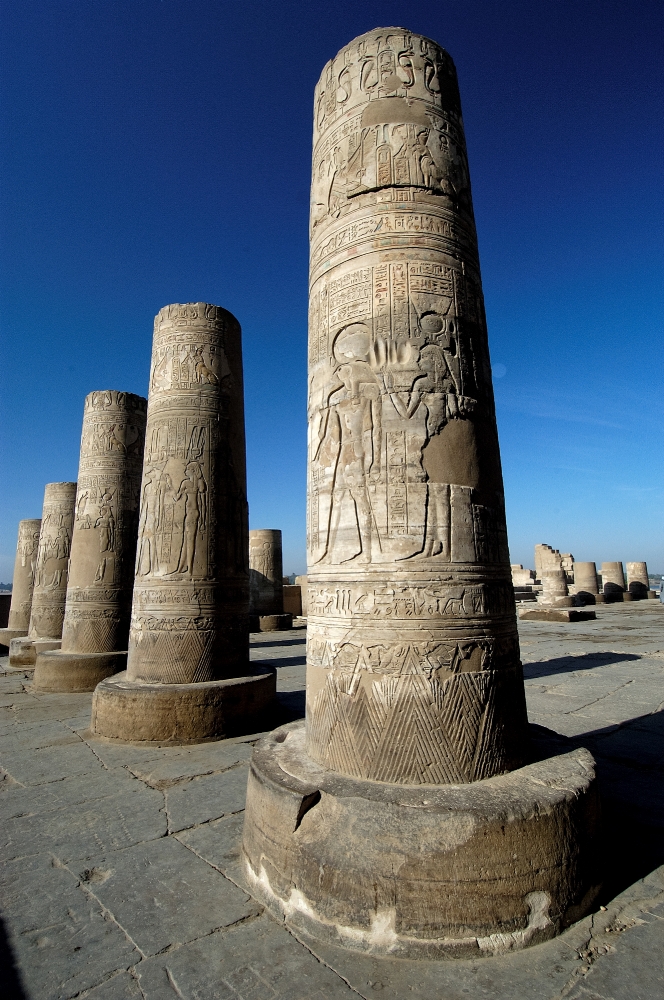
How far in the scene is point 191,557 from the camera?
5668 millimetres

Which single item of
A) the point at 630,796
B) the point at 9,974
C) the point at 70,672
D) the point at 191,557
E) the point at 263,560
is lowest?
the point at 9,974

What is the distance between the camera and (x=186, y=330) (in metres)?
6.14

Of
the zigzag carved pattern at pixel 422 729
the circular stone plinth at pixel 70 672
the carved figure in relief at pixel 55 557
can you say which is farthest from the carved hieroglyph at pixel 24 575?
the zigzag carved pattern at pixel 422 729

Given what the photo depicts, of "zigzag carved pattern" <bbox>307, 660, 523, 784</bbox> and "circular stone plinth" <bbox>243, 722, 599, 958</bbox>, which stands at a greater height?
"zigzag carved pattern" <bbox>307, 660, 523, 784</bbox>

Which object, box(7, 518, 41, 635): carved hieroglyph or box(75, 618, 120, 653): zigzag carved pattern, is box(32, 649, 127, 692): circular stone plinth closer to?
box(75, 618, 120, 653): zigzag carved pattern

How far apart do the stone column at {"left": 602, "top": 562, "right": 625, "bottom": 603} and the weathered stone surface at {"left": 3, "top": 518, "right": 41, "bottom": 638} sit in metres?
24.8

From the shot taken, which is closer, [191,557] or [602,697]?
[191,557]

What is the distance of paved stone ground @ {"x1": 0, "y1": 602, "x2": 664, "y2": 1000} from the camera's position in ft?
6.35

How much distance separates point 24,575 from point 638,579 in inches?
1191

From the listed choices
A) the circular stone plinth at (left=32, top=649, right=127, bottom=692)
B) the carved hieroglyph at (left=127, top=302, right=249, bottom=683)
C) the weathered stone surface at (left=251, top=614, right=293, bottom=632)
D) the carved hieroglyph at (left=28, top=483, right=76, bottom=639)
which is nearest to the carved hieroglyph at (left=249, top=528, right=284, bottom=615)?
the weathered stone surface at (left=251, top=614, right=293, bottom=632)

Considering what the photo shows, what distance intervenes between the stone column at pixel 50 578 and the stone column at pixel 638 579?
26925 millimetres

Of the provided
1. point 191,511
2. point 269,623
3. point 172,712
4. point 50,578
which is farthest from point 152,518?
point 269,623

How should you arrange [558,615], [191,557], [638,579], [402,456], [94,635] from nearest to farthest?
[402,456] → [191,557] → [94,635] → [558,615] → [638,579]

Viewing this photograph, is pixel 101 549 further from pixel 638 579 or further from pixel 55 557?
pixel 638 579
